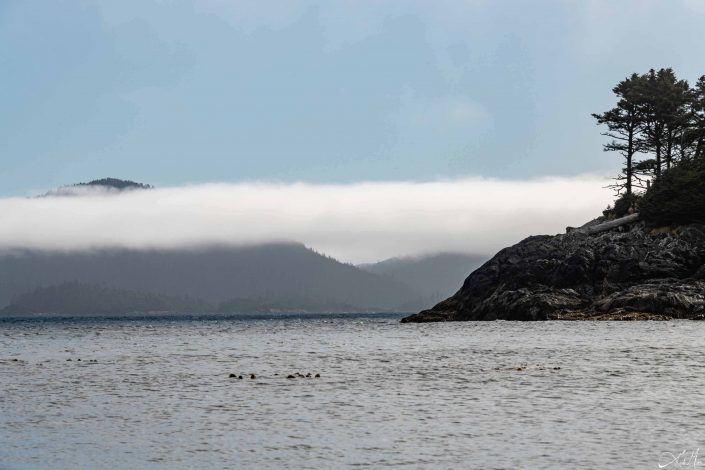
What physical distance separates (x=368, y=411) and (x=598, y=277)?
283ft

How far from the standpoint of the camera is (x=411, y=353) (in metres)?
61.2

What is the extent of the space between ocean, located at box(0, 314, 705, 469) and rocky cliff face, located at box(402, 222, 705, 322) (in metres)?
45.0

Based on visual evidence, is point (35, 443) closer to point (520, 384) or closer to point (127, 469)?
point (127, 469)

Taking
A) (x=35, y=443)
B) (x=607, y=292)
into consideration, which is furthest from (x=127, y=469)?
(x=607, y=292)

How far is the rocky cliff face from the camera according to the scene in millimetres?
101062

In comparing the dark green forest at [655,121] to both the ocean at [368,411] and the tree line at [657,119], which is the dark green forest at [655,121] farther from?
the ocean at [368,411]

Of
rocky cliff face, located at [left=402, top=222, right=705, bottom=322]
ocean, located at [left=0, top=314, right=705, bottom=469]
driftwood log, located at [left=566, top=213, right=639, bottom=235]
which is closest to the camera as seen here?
ocean, located at [left=0, top=314, right=705, bottom=469]

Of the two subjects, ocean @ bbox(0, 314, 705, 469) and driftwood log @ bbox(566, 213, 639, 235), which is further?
driftwood log @ bbox(566, 213, 639, 235)

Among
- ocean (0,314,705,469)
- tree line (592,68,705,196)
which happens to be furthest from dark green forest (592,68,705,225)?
ocean (0,314,705,469)

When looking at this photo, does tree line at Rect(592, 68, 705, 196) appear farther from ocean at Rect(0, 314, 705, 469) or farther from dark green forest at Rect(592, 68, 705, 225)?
ocean at Rect(0, 314, 705, 469)

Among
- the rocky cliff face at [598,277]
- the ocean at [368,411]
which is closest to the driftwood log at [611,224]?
the rocky cliff face at [598,277]

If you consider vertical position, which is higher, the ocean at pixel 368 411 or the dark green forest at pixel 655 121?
the dark green forest at pixel 655 121

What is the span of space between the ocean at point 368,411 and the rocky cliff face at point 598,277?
44995 mm

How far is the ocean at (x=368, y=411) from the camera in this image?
22328mm
